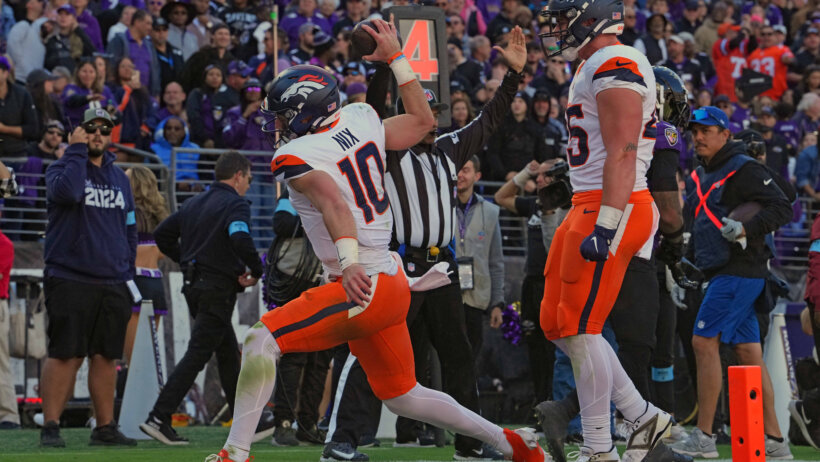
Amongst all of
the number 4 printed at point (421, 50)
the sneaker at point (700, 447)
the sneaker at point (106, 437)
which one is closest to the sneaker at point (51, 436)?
the sneaker at point (106, 437)

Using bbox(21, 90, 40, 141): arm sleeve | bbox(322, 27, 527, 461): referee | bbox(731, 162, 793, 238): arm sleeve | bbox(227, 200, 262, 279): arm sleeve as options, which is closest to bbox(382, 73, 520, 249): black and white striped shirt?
bbox(322, 27, 527, 461): referee

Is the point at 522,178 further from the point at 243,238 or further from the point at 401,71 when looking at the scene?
the point at 401,71

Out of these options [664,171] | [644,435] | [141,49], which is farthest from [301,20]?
[644,435]

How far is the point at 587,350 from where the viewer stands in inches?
235

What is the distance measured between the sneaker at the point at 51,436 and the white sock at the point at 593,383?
408 centimetres

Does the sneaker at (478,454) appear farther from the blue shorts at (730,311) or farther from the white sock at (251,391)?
the white sock at (251,391)

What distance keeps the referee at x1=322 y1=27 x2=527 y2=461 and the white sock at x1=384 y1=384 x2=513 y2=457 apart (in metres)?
1.22

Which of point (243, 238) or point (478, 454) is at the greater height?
point (243, 238)

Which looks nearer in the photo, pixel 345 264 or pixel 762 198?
pixel 345 264

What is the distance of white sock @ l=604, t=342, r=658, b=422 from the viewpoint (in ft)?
19.9

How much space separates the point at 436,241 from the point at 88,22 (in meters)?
9.00

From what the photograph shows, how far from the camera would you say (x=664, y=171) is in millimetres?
6930

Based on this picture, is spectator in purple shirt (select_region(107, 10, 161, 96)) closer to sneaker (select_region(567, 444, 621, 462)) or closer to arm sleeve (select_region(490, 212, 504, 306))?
arm sleeve (select_region(490, 212, 504, 306))

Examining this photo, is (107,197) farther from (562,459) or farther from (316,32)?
(316,32)
